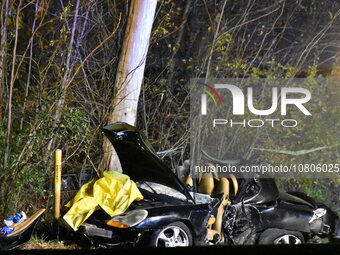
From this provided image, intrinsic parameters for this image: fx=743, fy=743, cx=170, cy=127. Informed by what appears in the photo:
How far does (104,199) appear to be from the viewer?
24.6ft

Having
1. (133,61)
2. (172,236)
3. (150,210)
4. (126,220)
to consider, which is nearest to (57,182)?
(126,220)

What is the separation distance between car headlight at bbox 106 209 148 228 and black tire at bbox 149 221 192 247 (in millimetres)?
205

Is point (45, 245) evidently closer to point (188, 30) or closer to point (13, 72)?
point (13, 72)

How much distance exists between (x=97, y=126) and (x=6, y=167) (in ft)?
3.43

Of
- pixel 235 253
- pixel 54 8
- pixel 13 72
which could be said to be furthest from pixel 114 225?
pixel 54 8

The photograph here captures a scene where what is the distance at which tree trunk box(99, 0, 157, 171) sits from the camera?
7922mm

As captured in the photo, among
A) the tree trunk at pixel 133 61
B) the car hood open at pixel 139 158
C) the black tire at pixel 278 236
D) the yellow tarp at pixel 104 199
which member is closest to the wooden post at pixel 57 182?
the yellow tarp at pixel 104 199

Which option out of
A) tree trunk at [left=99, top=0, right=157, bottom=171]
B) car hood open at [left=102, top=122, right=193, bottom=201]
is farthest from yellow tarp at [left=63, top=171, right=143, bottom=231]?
tree trunk at [left=99, top=0, right=157, bottom=171]

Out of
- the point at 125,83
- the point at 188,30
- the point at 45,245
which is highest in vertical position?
the point at 188,30

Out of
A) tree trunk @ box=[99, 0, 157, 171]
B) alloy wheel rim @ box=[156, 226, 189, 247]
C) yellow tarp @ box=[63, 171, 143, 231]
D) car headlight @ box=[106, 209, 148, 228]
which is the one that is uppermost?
tree trunk @ box=[99, 0, 157, 171]

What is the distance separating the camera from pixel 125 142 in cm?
766

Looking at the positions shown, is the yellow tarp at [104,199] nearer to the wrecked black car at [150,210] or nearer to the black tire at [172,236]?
the wrecked black car at [150,210]

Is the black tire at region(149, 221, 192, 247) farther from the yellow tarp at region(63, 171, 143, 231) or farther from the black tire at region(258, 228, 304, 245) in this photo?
the black tire at region(258, 228, 304, 245)

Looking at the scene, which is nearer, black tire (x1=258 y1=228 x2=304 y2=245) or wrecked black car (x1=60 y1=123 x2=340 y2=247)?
wrecked black car (x1=60 y1=123 x2=340 y2=247)
